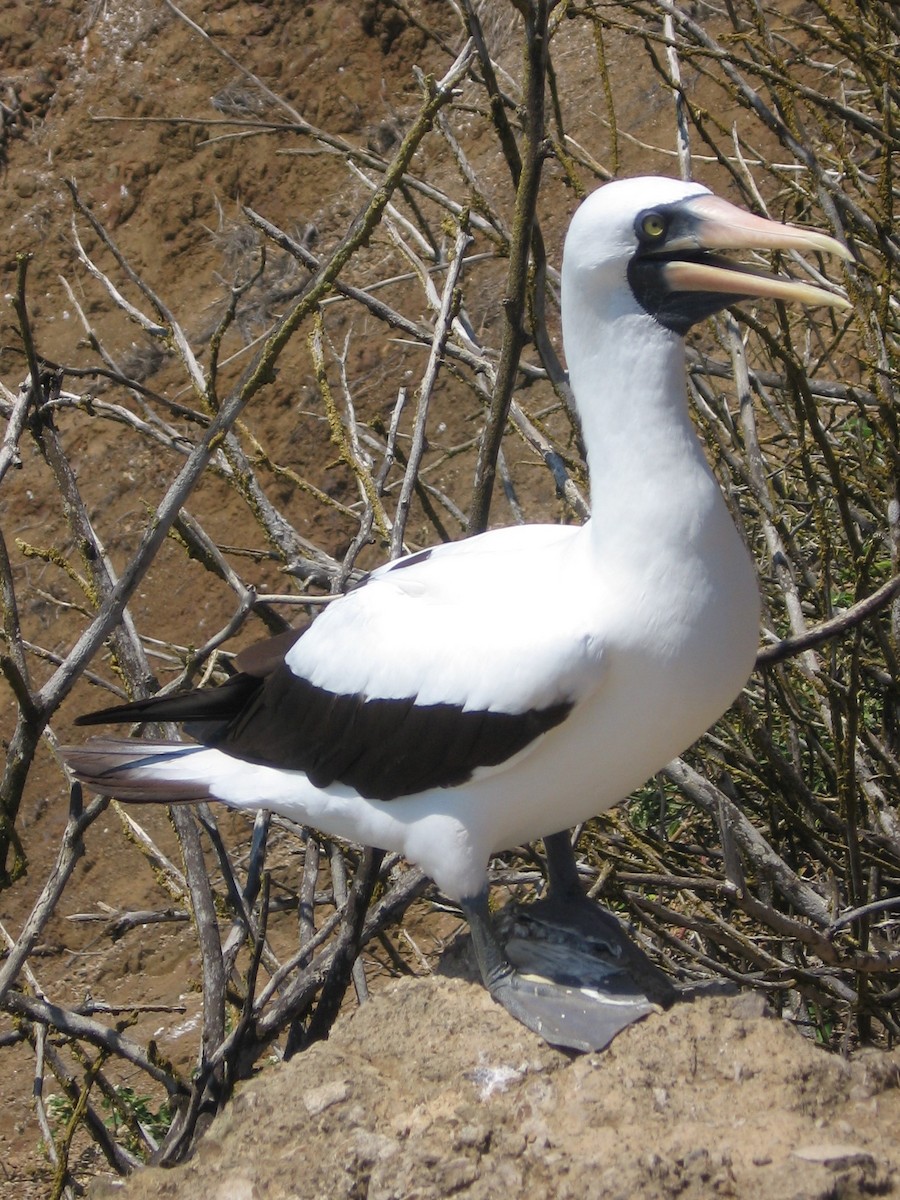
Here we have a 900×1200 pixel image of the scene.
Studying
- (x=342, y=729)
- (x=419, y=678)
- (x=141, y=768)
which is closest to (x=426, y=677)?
(x=419, y=678)

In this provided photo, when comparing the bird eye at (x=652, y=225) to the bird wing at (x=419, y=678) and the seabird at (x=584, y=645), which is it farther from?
the bird wing at (x=419, y=678)

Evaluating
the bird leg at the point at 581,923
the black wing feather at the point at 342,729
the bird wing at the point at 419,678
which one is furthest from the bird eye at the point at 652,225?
the bird leg at the point at 581,923

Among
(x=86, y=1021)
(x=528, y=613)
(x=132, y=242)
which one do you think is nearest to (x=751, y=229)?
(x=528, y=613)

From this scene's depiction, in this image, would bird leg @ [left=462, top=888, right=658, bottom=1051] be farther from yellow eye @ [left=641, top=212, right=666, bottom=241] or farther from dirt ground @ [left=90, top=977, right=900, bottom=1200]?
yellow eye @ [left=641, top=212, right=666, bottom=241]

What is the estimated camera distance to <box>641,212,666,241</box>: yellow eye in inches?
100

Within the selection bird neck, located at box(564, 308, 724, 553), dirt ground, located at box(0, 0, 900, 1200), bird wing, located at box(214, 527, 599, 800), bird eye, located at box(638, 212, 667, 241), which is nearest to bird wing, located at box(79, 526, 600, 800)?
bird wing, located at box(214, 527, 599, 800)

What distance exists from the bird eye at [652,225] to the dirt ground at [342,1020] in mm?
1355

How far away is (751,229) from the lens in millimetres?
2496

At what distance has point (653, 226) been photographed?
2.55 meters

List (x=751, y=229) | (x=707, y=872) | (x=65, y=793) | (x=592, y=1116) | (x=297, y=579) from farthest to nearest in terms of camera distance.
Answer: (x=65, y=793) < (x=297, y=579) < (x=707, y=872) < (x=751, y=229) < (x=592, y=1116)

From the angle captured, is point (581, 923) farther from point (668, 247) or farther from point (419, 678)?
point (668, 247)

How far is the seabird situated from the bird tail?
0.21 ft

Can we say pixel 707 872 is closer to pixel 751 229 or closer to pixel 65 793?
pixel 751 229

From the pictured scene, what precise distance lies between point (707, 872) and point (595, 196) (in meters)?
1.86
